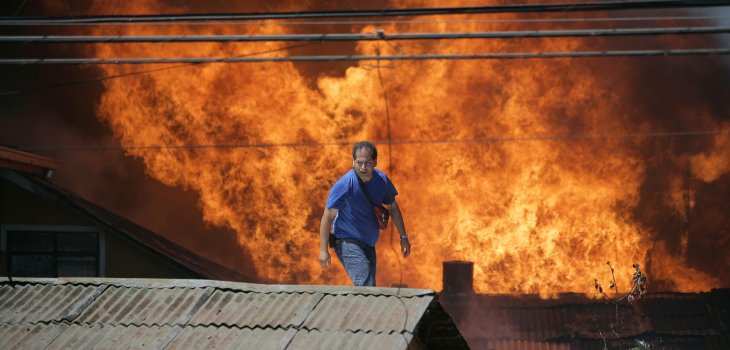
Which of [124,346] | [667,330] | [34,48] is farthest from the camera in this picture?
[34,48]

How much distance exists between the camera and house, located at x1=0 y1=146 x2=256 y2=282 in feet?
52.0

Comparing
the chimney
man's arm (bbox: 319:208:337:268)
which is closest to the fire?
the chimney

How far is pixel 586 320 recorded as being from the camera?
16.3 meters

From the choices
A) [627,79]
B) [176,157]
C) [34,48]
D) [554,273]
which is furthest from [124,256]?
[627,79]

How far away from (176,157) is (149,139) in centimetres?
64

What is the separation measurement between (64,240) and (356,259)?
9.03 m

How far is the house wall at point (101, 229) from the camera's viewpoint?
52.7 feet

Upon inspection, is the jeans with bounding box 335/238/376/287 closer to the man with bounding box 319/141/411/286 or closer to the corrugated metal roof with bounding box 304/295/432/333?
the man with bounding box 319/141/411/286

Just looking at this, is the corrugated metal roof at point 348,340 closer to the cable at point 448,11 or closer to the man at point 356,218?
the man at point 356,218

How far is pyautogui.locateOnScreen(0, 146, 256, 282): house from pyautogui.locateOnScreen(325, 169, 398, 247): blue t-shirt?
24.5 feet

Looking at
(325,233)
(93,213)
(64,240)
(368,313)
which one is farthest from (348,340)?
(64,240)

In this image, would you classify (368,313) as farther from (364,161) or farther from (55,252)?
(55,252)

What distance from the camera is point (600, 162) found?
1995cm

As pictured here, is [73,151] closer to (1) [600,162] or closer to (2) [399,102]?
(2) [399,102]
